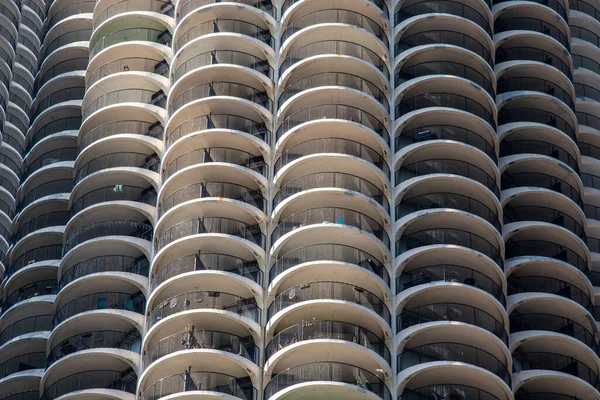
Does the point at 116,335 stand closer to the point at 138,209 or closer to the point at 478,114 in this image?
the point at 138,209

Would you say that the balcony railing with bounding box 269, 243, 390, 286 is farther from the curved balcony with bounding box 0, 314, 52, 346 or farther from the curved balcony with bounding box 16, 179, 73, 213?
the curved balcony with bounding box 16, 179, 73, 213

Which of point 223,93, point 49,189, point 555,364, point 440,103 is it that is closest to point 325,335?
point 555,364

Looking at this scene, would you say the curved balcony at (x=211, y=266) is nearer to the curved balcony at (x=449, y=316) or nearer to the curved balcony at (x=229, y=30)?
the curved balcony at (x=449, y=316)

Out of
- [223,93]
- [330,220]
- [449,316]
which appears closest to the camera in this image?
[449,316]

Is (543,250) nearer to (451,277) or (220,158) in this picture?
(451,277)

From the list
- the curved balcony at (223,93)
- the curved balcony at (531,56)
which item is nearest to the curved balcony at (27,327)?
the curved balcony at (223,93)

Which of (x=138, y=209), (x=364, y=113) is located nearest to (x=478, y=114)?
(x=364, y=113)
